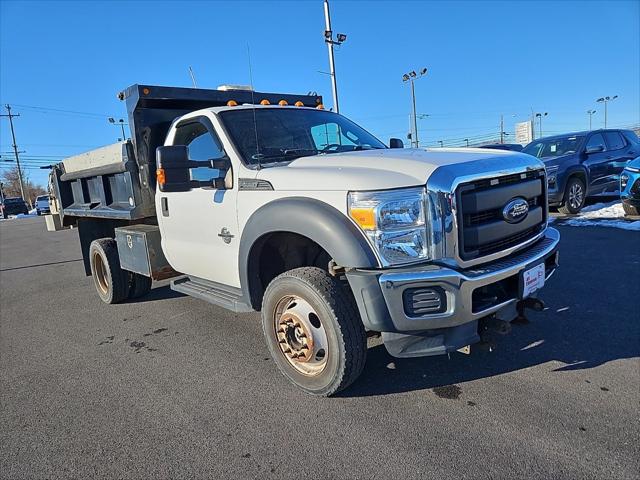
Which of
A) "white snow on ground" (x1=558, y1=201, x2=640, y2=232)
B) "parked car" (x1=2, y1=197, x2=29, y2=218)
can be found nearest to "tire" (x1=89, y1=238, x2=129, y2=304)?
"white snow on ground" (x1=558, y1=201, x2=640, y2=232)

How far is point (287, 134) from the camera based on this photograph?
385 centimetres

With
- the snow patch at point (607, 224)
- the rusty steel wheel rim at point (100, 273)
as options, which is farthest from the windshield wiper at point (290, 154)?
the snow patch at point (607, 224)

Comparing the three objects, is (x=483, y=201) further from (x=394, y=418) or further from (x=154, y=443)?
(x=154, y=443)

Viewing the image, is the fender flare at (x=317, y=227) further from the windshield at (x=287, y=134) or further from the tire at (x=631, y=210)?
the tire at (x=631, y=210)

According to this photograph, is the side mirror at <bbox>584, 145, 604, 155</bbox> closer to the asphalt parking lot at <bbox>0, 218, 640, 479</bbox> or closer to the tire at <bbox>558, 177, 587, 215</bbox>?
the tire at <bbox>558, 177, 587, 215</bbox>

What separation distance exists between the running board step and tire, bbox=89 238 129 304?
1.57 metres

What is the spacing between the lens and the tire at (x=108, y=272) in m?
5.48

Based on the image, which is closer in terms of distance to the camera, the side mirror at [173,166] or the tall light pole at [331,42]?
the side mirror at [173,166]

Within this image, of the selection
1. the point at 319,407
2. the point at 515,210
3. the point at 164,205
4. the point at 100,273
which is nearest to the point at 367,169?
the point at 515,210

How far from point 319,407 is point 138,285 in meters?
3.83

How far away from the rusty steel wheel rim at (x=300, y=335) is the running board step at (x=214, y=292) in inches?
15.7

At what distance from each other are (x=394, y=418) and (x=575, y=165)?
31.2 feet

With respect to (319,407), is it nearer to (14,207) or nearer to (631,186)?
(631,186)

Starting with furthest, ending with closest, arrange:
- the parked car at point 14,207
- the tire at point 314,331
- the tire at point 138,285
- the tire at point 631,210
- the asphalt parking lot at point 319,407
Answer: the parked car at point 14,207
the tire at point 631,210
the tire at point 138,285
the tire at point 314,331
the asphalt parking lot at point 319,407
